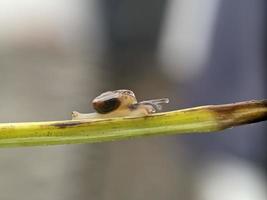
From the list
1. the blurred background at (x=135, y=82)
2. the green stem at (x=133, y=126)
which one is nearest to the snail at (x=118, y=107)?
the green stem at (x=133, y=126)

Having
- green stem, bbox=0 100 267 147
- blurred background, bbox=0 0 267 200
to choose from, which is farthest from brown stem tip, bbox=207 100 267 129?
blurred background, bbox=0 0 267 200

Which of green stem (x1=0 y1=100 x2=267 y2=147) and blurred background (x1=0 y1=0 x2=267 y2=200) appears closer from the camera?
green stem (x1=0 y1=100 x2=267 y2=147)

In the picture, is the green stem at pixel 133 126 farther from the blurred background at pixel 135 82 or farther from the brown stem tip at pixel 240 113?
the blurred background at pixel 135 82

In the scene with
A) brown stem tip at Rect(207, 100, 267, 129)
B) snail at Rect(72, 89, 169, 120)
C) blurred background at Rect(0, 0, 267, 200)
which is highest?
snail at Rect(72, 89, 169, 120)

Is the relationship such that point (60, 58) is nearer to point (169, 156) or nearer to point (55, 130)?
point (169, 156)

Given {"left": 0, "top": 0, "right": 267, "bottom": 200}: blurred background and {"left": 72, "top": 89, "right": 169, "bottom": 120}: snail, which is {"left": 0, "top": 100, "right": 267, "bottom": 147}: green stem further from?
{"left": 0, "top": 0, "right": 267, "bottom": 200}: blurred background


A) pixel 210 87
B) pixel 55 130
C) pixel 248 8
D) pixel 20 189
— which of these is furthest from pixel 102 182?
pixel 55 130
